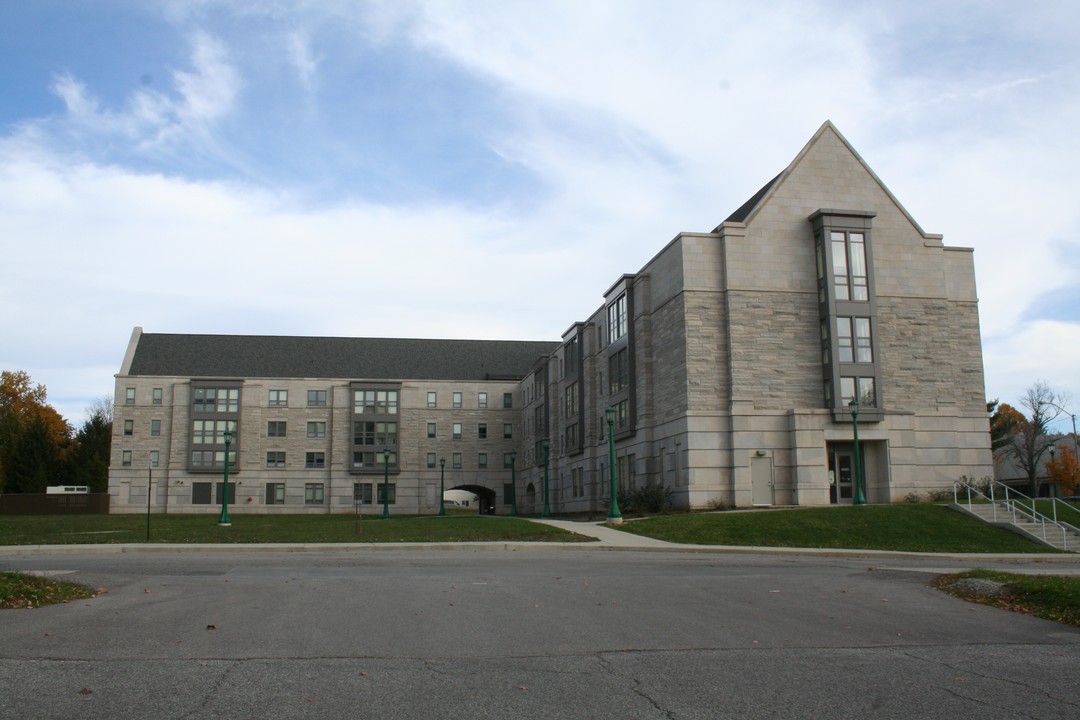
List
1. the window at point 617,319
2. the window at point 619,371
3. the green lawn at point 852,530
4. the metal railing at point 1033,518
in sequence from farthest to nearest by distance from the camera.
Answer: the window at point 617,319 < the window at point 619,371 < the metal railing at point 1033,518 < the green lawn at point 852,530

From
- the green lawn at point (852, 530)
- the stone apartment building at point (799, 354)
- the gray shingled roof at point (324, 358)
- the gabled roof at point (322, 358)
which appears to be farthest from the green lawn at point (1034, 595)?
the gray shingled roof at point (324, 358)

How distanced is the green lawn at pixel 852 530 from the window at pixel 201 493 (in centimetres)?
5910

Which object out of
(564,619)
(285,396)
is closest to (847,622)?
(564,619)

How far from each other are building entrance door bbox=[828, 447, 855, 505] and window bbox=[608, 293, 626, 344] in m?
13.0

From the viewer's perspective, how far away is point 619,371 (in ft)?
169

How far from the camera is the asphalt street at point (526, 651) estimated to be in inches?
278

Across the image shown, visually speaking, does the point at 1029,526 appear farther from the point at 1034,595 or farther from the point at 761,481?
the point at 1034,595

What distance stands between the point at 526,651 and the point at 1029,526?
26.5 m

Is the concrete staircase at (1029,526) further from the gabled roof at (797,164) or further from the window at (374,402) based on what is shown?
the window at (374,402)

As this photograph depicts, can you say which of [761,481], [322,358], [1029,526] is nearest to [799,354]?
[761,481]

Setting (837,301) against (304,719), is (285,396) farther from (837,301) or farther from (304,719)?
(304,719)

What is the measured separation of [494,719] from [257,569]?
1209cm

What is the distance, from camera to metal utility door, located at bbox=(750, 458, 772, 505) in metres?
41.2

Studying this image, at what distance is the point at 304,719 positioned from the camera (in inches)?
257
